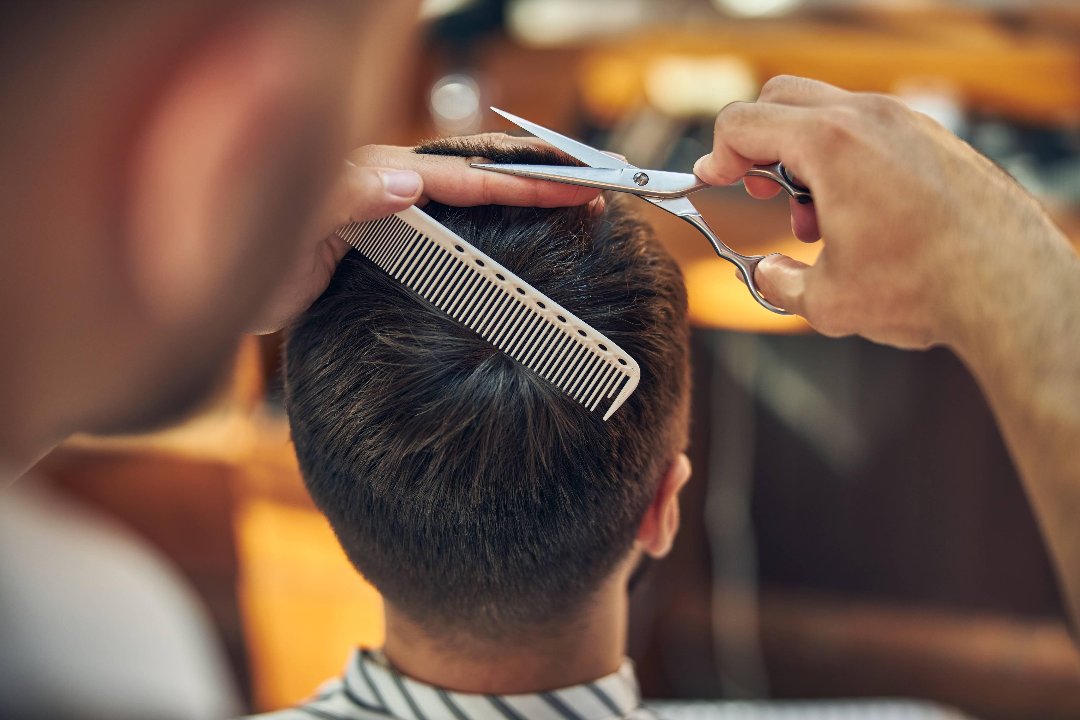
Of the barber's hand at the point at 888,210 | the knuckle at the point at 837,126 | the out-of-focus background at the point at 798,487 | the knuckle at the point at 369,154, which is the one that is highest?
the knuckle at the point at 369,154

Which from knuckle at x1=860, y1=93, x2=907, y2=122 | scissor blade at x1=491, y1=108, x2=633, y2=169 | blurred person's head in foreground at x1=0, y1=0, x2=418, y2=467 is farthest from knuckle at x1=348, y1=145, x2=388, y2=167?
blurred person's head in foreground at x1=0, y1=0, x2=418, y2=467

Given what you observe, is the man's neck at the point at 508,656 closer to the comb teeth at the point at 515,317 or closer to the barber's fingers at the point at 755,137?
the comb teeth at the point at 515,317

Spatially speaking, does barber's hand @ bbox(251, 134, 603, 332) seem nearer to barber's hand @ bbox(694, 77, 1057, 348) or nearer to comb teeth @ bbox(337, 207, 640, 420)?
comb teeth @ bbox(337, 207, 640, 420)

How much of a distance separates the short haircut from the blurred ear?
1.72 ft

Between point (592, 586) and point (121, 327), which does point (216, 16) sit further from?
point (592, 586)

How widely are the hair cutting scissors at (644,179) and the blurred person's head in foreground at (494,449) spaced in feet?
0.11

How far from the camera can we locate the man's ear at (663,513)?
98 cm

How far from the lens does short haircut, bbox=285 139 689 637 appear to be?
86 centimetres

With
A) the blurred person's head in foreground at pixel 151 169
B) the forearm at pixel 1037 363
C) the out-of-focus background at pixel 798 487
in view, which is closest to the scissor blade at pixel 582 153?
the forearm at pixel 1037 363

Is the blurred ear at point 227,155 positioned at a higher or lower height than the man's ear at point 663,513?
higher

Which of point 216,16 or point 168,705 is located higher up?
point 216,16

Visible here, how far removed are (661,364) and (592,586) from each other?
0.21 metres

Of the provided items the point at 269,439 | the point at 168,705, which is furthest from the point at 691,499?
the point at 168,705

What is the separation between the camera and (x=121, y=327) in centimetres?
32
